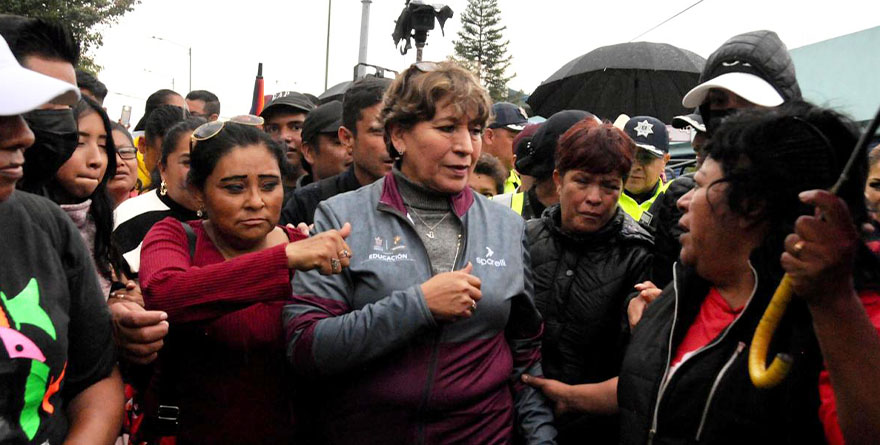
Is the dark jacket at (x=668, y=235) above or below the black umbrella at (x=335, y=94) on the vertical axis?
above

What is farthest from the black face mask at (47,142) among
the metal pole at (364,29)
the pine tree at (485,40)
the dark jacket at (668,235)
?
the pine tree at (485,40)

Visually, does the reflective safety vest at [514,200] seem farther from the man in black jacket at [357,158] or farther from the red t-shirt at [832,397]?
the red t-shirt at [832,397]

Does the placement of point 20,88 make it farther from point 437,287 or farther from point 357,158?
point 357,158

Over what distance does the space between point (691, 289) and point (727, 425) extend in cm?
43

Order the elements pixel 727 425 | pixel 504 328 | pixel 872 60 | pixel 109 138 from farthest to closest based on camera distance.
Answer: pixel 872 60
pixel 109 138
pixel 504 328
pixel 727 425

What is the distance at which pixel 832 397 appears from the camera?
164cm

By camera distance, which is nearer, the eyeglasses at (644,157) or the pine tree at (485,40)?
the eyeglasses at (644,157)

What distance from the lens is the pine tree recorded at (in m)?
67.4

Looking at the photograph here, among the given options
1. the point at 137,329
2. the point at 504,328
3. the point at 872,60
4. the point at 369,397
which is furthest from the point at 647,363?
the point at 872,60

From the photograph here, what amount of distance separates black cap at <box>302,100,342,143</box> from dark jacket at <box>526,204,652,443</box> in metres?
2.06

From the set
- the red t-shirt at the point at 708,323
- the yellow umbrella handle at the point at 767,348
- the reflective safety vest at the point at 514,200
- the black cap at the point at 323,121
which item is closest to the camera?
the yellow umbrella handle at the point at 767,348

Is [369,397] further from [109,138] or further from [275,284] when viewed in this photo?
[109,138]

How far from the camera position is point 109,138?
129 inches

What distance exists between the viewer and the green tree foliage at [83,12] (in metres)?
21.9
